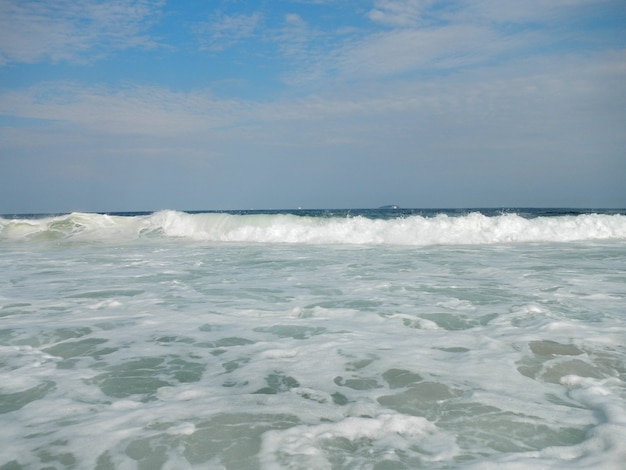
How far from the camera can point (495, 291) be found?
24.8 feet

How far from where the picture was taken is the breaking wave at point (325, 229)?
18438 millimetres

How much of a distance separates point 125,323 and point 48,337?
33.7 inches

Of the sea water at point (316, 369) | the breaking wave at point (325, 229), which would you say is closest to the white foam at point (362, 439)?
the sea water at point (316, 369)

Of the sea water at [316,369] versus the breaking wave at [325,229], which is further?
the breaking wave at [325,229]

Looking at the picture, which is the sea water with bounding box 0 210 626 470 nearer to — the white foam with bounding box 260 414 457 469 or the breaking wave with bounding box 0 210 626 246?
the white foam with bounding box 260 414 457 469

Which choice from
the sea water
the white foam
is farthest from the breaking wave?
the white foam

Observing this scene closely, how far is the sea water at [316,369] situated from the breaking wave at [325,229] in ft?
27.1

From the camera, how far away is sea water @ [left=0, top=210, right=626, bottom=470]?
111 inches

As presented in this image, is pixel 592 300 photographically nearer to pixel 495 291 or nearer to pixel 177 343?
pixel 495 291

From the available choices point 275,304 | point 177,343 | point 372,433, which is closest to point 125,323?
point 177,343

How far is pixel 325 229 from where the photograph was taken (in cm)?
1989

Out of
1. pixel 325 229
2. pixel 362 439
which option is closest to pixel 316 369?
pixel 362 439

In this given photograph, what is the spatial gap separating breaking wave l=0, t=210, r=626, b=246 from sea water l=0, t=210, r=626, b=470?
827cm

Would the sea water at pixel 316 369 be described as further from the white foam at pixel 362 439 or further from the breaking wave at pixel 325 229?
the breaking wave at pixel 325 229
